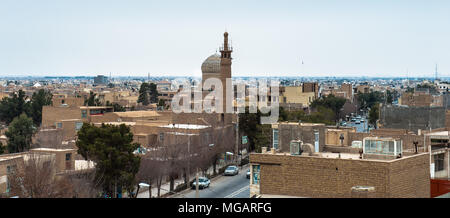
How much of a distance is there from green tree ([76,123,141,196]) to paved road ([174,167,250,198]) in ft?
7.27

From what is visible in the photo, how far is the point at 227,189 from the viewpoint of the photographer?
944 inches

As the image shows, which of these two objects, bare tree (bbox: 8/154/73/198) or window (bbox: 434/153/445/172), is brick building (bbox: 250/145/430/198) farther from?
bare tree (bbox: 8/154/73/198)

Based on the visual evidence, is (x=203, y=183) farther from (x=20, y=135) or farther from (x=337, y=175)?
(x=337, y=175)

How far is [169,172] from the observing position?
2298 centimetres

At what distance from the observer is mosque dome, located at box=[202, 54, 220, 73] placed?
4776 cm

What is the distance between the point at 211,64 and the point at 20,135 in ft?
→ 63.9

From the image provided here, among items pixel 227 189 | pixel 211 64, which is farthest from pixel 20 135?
pixel 211 64

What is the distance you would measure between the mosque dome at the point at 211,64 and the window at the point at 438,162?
34687mm

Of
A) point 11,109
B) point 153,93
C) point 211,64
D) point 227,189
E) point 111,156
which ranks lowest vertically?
point 227,189

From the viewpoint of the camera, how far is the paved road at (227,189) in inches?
882

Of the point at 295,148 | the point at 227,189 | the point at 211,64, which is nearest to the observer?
the point at 295,148

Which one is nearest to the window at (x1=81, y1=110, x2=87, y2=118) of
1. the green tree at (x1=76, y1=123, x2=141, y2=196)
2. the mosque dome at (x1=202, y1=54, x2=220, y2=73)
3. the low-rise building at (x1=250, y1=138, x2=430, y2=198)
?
the mosque dome at (x1=202, y1=54, x2=220, y2=73)
